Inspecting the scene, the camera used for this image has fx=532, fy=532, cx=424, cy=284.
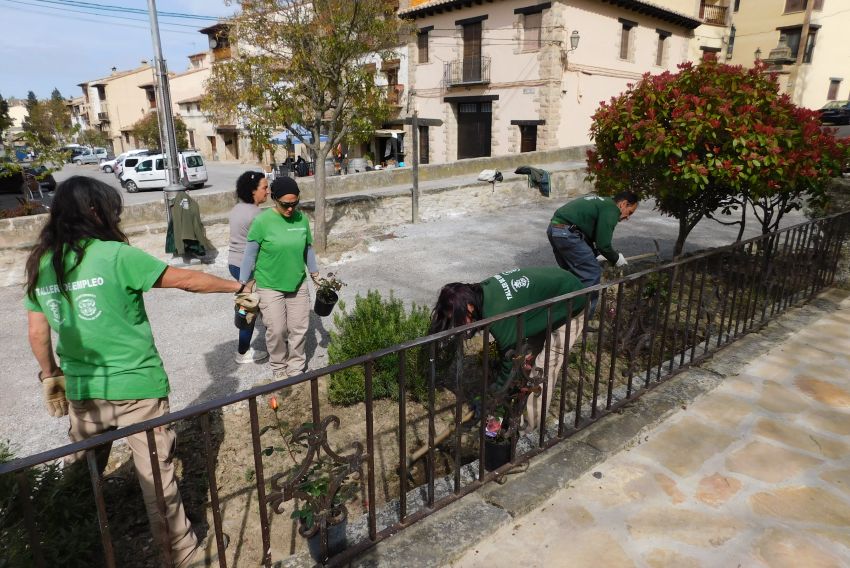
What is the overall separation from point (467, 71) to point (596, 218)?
65.2 feet

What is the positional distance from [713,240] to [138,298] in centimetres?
980

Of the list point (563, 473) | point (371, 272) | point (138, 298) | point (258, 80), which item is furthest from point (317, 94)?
point (563, 473)

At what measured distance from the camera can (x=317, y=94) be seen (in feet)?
29.1

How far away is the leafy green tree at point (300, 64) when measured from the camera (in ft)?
27.7

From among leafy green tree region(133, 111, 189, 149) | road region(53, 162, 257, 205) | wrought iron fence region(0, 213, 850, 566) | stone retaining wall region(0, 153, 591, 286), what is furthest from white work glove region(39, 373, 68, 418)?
leafy green tree region(133, 111, 189, 149)

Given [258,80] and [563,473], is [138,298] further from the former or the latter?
[258,80]

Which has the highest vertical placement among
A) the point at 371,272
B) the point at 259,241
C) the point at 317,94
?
the point at 317,94

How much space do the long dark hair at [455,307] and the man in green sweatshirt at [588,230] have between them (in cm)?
215

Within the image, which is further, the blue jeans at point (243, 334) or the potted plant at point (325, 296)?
the blue jeans at point (243, 334)

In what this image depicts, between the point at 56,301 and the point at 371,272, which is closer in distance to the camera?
the point at 56,301

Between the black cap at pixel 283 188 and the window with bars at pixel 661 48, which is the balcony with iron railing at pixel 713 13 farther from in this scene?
the black cap at pixel 283 188

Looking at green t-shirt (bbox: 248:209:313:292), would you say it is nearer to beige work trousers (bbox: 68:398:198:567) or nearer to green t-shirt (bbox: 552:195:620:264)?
beige work trousers (bbox: 68:398:198:567)

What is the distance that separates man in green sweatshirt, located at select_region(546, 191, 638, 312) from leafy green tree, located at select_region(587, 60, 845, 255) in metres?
0.99

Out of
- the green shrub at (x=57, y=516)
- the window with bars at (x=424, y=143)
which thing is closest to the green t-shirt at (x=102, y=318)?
the green shrub at (x=57, y=516)
